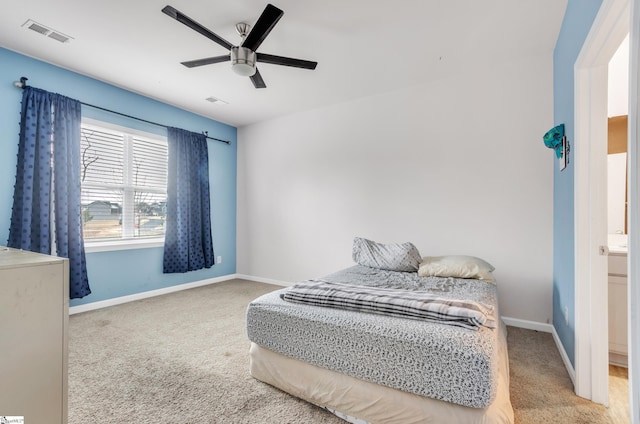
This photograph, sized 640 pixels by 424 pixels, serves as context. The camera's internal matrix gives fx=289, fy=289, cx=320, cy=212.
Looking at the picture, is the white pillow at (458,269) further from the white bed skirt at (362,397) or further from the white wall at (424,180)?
the white bed skirt at (362,397)

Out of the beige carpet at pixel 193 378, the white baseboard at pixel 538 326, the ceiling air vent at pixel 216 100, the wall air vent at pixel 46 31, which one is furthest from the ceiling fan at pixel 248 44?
the white baseboard at pixel 538 326

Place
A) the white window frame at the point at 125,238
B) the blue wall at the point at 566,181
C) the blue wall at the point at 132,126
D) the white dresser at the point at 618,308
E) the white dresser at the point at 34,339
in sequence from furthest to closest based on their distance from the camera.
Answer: the white window frame at the point at 125,238 < the blue wall at the point at 132,126 < the white dresser at the point at 618,308 < the blue wall at the point at 566,181 < the white dresser at the point at 34,339

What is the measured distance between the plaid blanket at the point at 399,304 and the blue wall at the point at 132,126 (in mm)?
2650

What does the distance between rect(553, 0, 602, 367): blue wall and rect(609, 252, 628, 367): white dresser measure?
269mm

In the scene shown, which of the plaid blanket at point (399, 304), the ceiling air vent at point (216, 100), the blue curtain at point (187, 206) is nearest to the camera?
the plaid blanket at point (399, 304)

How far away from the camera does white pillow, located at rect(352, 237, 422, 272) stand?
2.81 m

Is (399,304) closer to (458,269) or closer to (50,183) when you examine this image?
(458,269)

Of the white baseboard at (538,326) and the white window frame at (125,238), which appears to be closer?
the white baseboard at (538,326)

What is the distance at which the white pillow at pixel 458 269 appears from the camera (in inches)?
96.3

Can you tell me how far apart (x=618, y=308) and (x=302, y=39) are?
3.12 m

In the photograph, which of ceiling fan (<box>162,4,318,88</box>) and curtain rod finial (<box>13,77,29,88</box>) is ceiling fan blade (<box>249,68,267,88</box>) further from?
curtain rod finial (<box>13,77,29,88</box>)

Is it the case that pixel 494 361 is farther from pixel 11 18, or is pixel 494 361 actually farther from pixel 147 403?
pixel 11 18

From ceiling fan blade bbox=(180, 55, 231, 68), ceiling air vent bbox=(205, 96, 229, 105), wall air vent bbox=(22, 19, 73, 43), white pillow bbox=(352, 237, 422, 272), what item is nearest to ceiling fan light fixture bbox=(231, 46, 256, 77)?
ceiling fan blade bbox=(180, 55, 231, 68)

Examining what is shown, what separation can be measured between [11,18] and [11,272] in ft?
7.89
